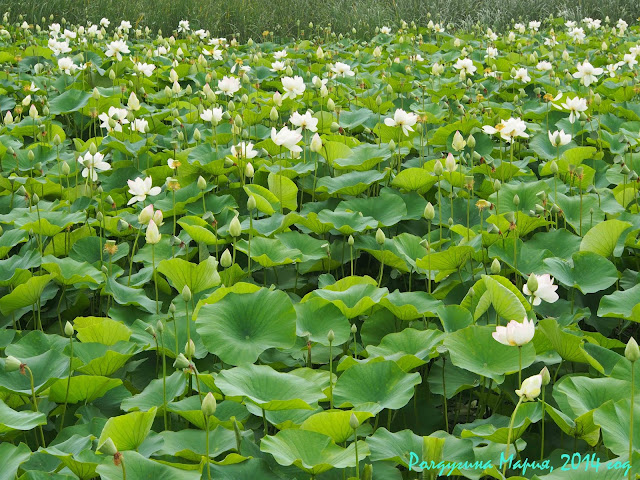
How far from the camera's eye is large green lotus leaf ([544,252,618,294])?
77.1 inches

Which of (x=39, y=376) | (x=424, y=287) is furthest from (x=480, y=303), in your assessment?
(x=39, y=376)

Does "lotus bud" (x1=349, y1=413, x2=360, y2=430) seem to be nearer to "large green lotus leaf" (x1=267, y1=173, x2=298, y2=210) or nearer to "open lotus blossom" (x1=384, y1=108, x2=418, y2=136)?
"large green lotus leaf" (x1=267, y1=173, x2=298, y2=210)

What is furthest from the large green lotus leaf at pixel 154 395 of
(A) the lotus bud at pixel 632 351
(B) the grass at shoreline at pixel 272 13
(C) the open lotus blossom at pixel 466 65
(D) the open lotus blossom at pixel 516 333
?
(B) the grass at shoreline at pixel 272 13

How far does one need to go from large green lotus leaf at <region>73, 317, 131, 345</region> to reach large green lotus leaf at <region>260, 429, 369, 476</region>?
1.90 feet

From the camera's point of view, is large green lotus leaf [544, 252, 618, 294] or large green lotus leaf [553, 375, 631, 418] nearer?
large green lotus leaf [553, 375, 631, 418]

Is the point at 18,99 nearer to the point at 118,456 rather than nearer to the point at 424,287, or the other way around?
the point at 424,287

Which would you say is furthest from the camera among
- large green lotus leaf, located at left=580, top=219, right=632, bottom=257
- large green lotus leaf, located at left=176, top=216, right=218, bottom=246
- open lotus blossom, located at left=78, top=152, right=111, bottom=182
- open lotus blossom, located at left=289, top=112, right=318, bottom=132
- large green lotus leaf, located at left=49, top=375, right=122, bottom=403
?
open lotus blossom, located at left=289, top=112, right=318, bottom=132

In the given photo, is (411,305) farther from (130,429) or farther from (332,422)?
(130,429)

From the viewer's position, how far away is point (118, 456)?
4.05 ft

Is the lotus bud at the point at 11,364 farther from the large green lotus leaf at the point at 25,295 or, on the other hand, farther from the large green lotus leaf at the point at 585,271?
the large green lotus leaf at the point at 585,271

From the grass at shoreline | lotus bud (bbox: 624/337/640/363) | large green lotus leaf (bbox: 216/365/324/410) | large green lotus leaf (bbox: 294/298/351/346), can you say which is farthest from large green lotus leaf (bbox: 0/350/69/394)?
the grass at shoreline

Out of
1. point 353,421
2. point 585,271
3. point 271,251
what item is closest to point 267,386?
point 353,421

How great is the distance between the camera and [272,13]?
7.11m

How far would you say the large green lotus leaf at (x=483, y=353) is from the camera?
1625 millimetres
